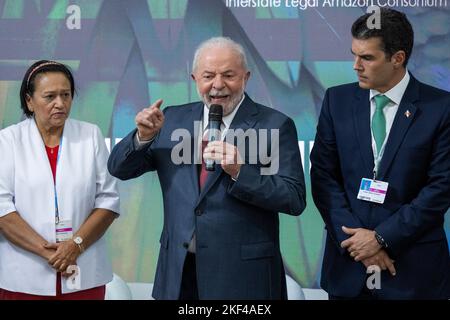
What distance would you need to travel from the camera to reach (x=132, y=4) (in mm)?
4426

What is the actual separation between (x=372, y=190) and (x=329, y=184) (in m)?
0.19

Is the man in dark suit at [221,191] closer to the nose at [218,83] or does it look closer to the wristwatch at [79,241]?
the nose at [218,83]

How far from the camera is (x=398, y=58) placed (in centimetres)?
312

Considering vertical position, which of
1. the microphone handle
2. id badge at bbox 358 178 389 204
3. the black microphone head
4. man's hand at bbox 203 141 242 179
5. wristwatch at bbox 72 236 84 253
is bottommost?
wristwatch at bbox 72 236 84 253

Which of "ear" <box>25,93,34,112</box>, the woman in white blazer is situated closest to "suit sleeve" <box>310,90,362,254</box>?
the woman in white blazer

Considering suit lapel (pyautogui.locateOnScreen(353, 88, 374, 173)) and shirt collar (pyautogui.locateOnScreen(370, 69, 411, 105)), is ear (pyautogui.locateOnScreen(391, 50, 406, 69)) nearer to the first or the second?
shirt collar (pyautogui.locateOnScreen(370, 69, 411, 105))

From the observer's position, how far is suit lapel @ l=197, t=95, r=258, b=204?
2.88 meters

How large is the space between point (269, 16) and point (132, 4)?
2.64ft

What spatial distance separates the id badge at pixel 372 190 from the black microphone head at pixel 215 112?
0.68 m

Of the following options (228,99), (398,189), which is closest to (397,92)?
(398,189)

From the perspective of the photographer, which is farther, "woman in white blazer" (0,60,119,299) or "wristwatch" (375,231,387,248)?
"woman in white blazer" (0,60,119,299)

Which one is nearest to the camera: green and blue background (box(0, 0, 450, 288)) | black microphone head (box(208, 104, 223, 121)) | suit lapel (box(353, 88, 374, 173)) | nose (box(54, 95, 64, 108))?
black microphone head (box(208, 104, 223, 121))
